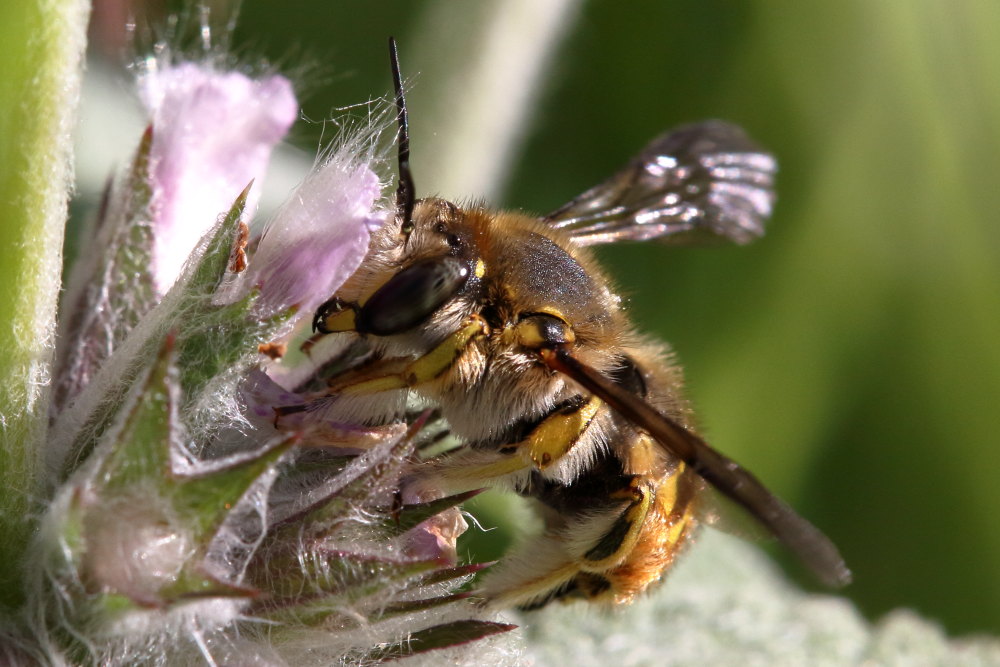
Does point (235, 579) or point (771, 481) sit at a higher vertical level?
point (235, 579)

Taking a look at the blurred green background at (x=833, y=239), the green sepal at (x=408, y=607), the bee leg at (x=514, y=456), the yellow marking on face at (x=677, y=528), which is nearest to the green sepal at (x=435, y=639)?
the green sepal at (x=408, y=607)

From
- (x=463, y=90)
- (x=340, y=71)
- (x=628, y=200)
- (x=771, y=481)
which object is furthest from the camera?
(x=340, y=71)

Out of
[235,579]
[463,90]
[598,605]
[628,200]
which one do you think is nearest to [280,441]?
[235,579]

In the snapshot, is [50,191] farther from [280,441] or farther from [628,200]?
[628,200]

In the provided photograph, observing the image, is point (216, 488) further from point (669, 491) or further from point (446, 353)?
point (669, 491)

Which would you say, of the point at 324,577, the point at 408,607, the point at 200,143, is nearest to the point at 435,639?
the point at 408,607

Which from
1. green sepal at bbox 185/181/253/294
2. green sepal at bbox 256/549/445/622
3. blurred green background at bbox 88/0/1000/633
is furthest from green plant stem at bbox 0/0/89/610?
blurred green background at bbox 88/0/1000/633

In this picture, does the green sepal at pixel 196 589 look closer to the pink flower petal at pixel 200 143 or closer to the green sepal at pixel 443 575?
the green sepal at pixel 443 575
